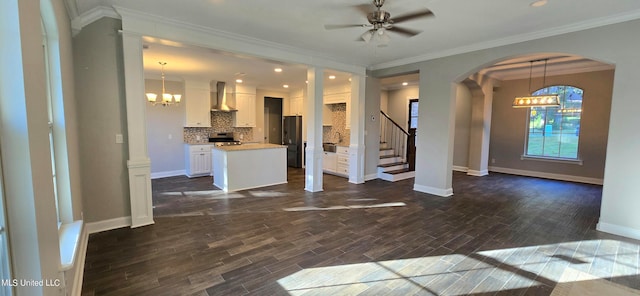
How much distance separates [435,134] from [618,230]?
2.77m

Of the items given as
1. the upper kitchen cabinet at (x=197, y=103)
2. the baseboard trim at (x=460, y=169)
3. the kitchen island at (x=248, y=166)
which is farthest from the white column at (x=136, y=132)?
the baseboard trim at (x=460, y=169)

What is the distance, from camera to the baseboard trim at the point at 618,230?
3379 millimetres

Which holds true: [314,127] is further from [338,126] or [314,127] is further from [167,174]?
[167,174]

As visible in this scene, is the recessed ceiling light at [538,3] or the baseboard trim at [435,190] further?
the baseboard trim at [435,190]

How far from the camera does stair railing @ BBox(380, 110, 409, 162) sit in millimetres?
7895

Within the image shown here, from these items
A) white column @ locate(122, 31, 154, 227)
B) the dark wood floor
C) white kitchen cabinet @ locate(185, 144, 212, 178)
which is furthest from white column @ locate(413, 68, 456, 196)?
white kitchen cabinet @ locate(185, 144, 212, 178)

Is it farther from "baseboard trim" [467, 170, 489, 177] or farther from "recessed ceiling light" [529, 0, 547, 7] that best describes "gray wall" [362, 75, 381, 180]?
"recessed ceiling light" [529, 0, 547, 7]

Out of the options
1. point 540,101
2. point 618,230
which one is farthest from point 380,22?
point 540,101

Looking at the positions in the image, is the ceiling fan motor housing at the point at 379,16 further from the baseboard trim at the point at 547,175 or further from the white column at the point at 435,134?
the baseboard trim at the point at 547,175

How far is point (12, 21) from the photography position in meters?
1.08

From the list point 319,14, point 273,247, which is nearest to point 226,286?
point 273,247

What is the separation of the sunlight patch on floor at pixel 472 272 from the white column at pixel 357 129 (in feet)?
11.7

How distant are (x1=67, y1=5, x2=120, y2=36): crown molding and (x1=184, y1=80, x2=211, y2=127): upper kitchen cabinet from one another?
3.96 meters

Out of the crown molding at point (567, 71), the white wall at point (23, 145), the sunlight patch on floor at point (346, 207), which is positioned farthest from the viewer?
the crown molding at point (567, 71)
